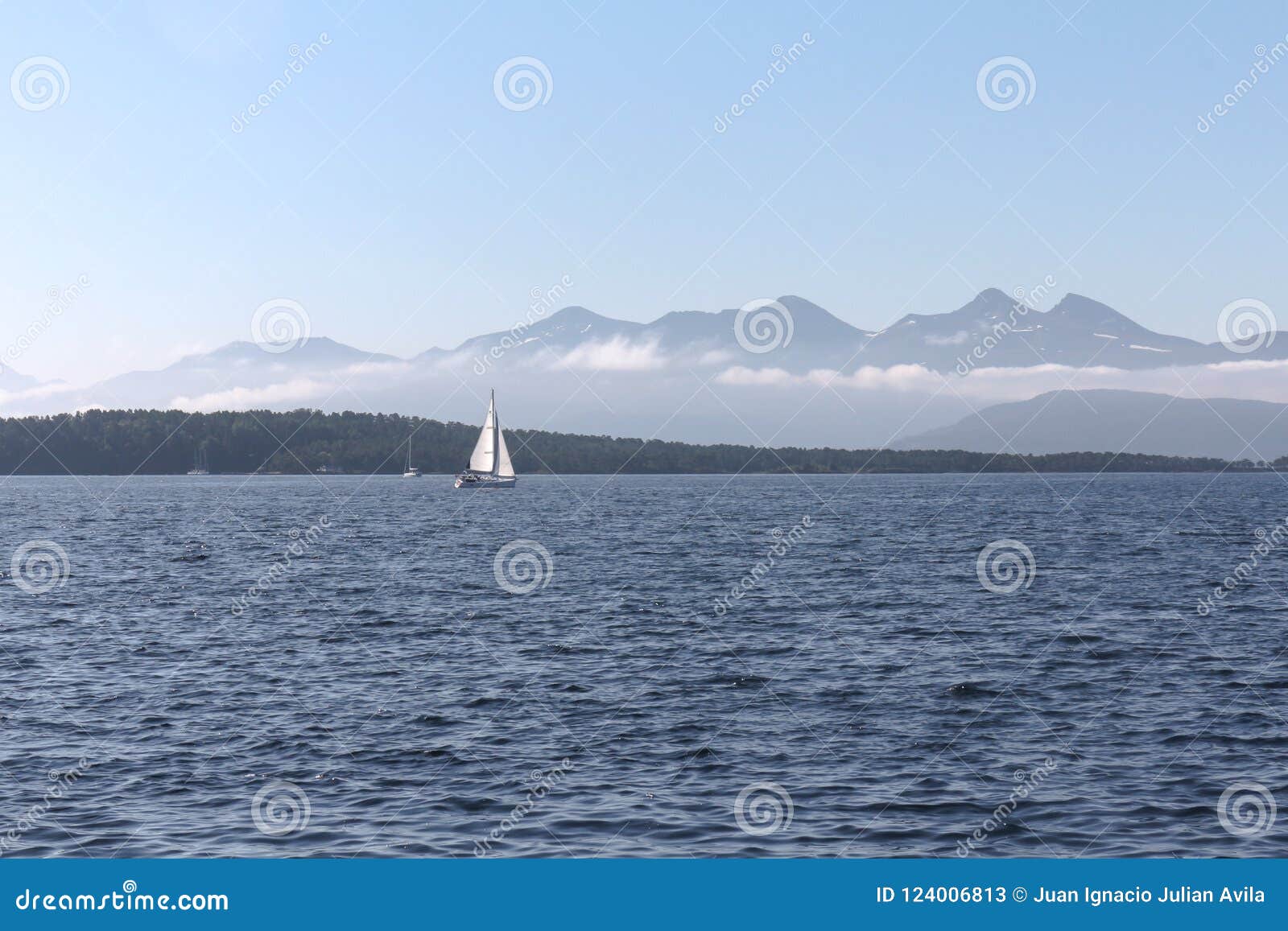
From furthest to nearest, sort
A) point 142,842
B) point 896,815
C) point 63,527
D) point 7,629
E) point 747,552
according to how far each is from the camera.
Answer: point 63,527 → point 747,552 → point 7,629 → point 896,815 → point 142,842

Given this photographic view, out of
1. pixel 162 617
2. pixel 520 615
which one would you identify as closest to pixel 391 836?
pixel 520 615

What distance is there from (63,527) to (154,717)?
102 metres

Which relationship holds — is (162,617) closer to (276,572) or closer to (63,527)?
(276,572)

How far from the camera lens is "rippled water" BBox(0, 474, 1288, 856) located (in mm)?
21219

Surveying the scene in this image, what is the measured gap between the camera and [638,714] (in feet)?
99.1

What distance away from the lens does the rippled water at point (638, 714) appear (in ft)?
69.6

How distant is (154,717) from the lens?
1156 inches

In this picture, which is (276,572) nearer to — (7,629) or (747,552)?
(7,629)

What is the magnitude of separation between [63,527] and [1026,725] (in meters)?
114

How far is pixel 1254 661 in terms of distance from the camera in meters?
38.6

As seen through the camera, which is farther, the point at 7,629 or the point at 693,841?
the point at 7,629

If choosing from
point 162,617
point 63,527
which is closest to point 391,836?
point 162,617

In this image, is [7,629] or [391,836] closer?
[391,836]

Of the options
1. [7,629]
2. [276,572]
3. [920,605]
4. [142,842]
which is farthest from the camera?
[276,572]
